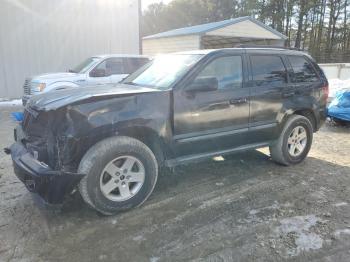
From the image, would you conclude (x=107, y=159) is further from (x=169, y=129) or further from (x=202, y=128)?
(x=202, y=128)

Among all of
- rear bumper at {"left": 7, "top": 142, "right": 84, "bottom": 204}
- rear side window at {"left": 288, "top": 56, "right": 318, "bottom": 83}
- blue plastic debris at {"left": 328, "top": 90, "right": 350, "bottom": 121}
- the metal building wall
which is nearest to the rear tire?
rear side window at {"left": 288, "top": 56, "right": 318, "bottom": 83}

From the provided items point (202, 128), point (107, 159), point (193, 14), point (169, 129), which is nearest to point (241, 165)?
point (202, 128)

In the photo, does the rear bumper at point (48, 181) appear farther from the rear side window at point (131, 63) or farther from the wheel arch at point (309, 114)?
the rear side window at point (131, 63)

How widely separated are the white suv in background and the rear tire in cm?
508

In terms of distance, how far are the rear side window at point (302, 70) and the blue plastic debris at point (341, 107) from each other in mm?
3510

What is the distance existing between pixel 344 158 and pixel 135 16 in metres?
11.4

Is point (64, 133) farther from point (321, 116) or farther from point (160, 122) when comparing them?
point (321, 116)

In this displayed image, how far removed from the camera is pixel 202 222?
3.46 m

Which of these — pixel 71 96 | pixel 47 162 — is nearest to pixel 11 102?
pixel 71 96

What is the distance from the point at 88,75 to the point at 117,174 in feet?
20.9

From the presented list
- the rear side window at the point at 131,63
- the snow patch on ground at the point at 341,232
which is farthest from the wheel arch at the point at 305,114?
the rear side window at the point at 131,63

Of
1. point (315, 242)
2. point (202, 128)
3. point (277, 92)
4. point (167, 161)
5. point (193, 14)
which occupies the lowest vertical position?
point (315, 242)

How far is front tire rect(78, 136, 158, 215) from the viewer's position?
3336 millimetres

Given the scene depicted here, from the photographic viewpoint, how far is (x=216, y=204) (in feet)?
12.7
